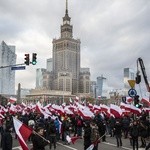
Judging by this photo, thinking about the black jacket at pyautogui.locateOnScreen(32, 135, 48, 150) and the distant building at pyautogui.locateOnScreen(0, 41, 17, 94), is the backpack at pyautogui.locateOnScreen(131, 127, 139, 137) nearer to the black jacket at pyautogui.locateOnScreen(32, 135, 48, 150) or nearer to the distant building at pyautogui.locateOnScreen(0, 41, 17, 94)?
the black jacket at pyautogui.locateOnScreen(32, 135, 48, 150)

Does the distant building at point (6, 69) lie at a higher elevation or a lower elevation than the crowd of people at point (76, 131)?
higher

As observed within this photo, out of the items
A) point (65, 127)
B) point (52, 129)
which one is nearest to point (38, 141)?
point (52, 129)

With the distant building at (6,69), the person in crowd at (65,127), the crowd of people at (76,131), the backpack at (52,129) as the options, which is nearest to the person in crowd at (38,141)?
the crowd of people at (76,131)

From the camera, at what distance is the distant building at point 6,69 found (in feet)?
470

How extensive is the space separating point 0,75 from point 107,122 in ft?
445

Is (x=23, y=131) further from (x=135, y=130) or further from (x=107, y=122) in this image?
(x=107, y=122)

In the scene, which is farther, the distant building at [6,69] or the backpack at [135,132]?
the distant building at [6,69]

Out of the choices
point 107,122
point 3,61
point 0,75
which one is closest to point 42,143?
point 107,122

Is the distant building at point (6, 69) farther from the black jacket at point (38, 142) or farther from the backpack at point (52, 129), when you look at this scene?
the black jacket at point (38, 142)

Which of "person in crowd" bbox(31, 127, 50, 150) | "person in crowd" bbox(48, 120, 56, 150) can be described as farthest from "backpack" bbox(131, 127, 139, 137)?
"person in crowd" bbox(31, 127, 50, 150)

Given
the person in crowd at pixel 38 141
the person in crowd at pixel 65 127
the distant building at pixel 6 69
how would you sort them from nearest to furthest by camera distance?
the person in crowd at pixel 38 141 < the person in crowd at pixel 65 127 < the distant building at pixel 6 69

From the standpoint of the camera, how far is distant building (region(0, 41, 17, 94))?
143 m

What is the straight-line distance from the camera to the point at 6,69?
169625 mm

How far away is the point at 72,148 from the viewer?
68.0 feet
